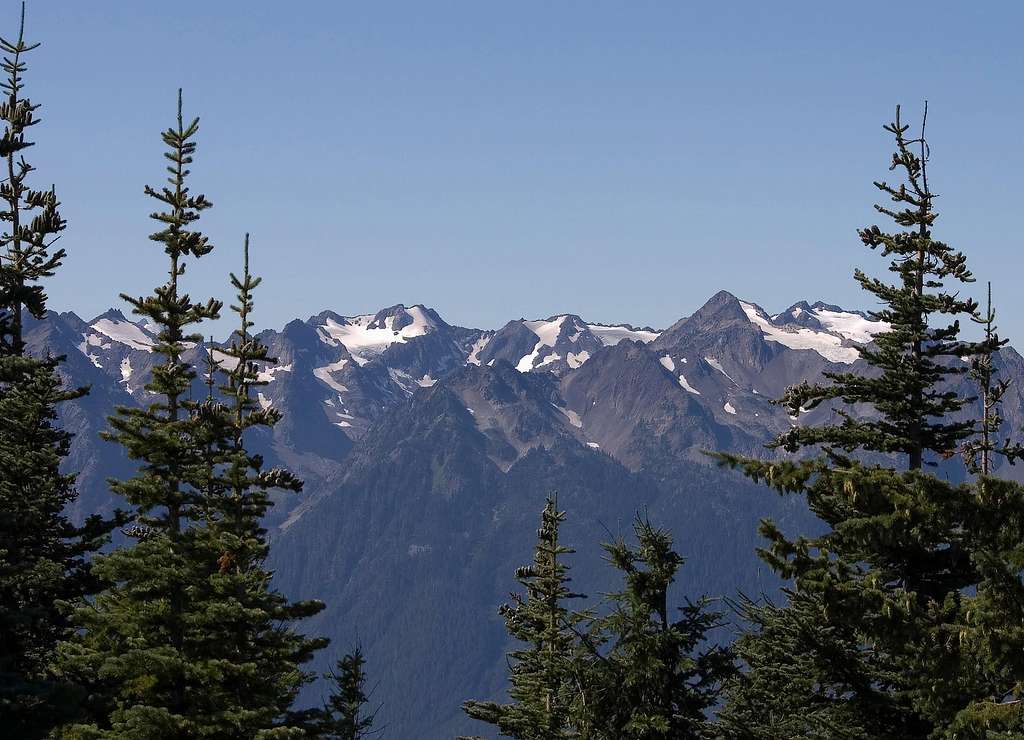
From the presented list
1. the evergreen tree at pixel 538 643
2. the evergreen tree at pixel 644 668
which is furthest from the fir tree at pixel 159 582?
the evergreen tree at pixel 538 643

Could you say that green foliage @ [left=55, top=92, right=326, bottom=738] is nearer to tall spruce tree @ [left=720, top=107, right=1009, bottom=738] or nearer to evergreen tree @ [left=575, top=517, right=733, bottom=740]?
evergreen tree @ [left=575, top=517, right=733, bottom=740]

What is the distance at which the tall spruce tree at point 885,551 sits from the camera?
1405 centimetres

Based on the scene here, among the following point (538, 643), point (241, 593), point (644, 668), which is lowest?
point (644, 668)

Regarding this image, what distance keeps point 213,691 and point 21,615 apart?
1010 cm

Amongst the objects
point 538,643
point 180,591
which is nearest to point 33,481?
point 180,591

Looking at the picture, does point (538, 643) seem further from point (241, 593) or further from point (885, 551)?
point (885, 551)

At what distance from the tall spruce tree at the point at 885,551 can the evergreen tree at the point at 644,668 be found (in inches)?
56.9

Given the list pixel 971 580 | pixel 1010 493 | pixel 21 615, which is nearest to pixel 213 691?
pixel 21 615

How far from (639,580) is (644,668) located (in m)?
1.85

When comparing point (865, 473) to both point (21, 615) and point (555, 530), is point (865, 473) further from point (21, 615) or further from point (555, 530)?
point (555, 530)

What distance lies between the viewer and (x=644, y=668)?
25359mm

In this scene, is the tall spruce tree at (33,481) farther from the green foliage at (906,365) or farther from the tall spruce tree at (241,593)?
the green foliage at (906,365)

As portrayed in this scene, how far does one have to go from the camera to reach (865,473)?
14.4m

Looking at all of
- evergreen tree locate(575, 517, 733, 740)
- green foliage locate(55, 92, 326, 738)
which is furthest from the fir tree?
evergreen tree locate(575, 517, 733, 740)
